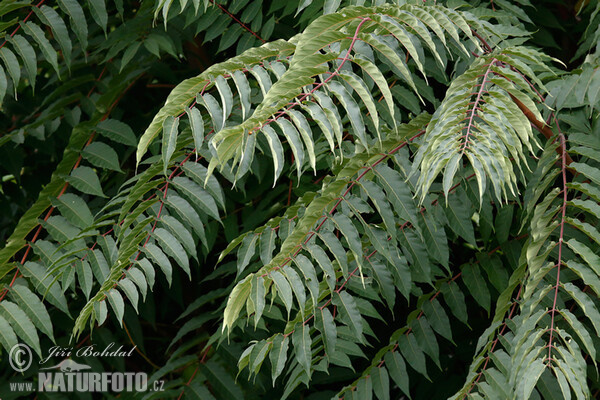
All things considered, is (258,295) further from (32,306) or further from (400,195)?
(32,306)

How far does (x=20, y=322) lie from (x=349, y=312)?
109cm

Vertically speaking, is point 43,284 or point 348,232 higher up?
point 348,232

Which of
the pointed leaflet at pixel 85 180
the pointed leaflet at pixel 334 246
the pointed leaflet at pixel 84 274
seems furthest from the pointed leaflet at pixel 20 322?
the pointed leaflet at pixel 334 246

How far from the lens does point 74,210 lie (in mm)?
2293

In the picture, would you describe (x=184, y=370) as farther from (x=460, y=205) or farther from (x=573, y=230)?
(x=573, y=230)

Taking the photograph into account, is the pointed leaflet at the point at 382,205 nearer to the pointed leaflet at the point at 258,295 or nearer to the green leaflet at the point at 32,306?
the pointed leaflet at the point at 258,295

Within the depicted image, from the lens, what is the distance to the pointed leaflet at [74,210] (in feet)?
7.41

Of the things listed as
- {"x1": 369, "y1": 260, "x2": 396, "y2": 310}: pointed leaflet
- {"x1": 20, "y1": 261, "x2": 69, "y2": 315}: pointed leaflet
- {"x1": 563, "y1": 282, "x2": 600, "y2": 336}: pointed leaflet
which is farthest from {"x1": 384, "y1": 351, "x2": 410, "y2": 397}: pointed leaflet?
{"x1": 20, "y1": 261, "x2": 69, "y2": 315}: pointed leaflet

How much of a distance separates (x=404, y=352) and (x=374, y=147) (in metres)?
0.69

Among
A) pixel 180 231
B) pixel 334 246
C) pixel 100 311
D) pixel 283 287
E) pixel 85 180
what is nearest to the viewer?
pixel 283 287

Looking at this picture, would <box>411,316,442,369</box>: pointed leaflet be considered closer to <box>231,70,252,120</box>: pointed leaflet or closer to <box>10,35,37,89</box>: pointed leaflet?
<box>231,70,252,120</box>: pointed leaflet

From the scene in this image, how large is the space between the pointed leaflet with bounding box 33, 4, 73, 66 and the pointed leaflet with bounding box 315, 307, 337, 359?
1.30 m

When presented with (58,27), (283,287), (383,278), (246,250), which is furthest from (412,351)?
(58,27)

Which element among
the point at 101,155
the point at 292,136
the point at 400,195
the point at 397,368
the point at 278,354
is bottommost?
the point at 397,368
